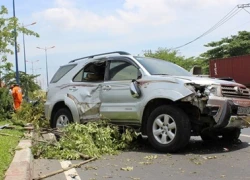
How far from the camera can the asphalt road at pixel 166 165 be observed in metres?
5.50

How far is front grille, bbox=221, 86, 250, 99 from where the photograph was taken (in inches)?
279

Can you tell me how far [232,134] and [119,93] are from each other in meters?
2.47

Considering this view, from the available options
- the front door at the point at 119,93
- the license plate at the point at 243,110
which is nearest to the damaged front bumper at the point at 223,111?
the license plate at the point at 243,110

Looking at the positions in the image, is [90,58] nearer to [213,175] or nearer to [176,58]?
[213,175]

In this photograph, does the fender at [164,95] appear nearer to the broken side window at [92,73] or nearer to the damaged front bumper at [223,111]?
the damaged front bumper at [223,111]

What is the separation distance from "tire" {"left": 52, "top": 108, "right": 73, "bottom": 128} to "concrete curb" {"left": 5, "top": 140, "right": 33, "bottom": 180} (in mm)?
2012

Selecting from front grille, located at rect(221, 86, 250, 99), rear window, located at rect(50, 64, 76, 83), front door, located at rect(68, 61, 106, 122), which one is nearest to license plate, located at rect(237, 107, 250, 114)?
front grille, located at rect(221, 86, 250, 99)

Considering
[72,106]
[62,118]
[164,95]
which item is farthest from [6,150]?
[164,95]

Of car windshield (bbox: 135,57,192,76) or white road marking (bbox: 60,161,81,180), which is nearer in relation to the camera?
white road marking (bbox: 60,161,81,180)

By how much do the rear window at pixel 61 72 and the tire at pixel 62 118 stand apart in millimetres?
845

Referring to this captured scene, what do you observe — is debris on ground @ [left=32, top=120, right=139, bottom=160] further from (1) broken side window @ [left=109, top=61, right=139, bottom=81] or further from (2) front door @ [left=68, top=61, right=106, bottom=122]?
(1) broken side window @ [left=109, top=61, right=139, bottom=81]

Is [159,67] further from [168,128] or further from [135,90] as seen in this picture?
[168,128]

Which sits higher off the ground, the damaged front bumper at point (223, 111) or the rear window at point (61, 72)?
the rear window at point (61, 72)

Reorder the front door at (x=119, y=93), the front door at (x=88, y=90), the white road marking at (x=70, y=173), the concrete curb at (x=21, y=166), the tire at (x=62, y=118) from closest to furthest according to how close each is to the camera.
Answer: the concrete curb at (x=21, y=166) → the white road marking at (x=70, y=173) → the front door at (x=119, y=93) → the front door at (x=88, y=90) → the tire at (x=62, y=118)
